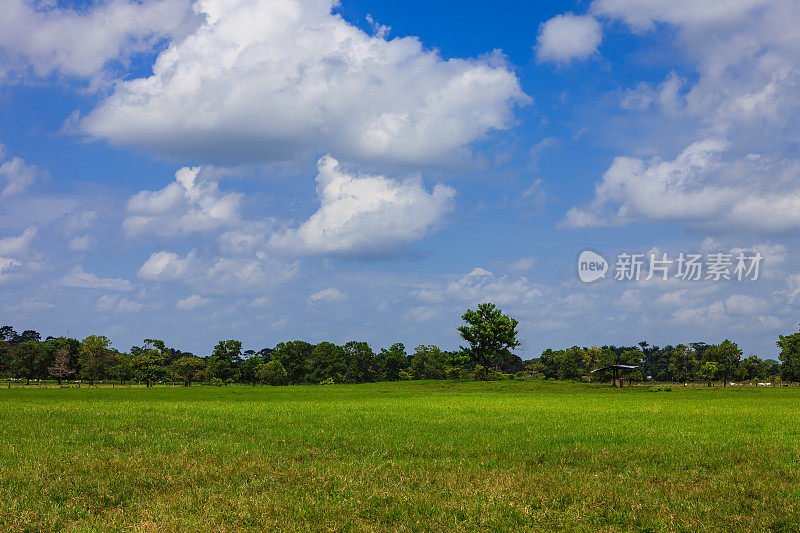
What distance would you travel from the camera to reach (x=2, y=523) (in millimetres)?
9969

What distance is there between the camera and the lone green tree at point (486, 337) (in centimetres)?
10912

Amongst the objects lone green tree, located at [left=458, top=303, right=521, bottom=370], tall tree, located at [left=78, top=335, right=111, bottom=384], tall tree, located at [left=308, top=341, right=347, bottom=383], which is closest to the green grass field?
lone green tree, located at [left=458, top=303, right=521, bottom=370]

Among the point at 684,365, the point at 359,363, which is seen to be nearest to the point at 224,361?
the point at 359,363

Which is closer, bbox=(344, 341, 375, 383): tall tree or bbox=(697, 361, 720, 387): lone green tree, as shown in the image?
bbox=(697, 361, 720, 387): lone green tree

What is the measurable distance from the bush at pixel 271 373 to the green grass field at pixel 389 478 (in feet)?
390

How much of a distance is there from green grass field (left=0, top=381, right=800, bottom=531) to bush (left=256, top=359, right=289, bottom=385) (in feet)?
390

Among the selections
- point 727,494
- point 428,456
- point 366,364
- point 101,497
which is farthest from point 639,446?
point 366,364

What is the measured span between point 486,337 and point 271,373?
5900 cm

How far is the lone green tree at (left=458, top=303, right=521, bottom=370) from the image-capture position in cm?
10912

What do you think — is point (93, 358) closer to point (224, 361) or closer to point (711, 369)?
point (224, 361)

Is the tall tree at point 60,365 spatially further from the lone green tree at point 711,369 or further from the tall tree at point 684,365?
the tall tree at point 684,365

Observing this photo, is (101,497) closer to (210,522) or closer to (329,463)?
(210,522)

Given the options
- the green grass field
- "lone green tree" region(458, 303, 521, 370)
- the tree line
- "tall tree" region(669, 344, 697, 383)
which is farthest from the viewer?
"tall tree" region(669, 344, 697, 383)

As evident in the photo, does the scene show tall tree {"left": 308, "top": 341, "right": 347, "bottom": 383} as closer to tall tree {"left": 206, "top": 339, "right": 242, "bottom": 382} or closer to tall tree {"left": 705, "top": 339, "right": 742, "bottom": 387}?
tall tree {"left": 206, "top": 339, "right": 242, "bottom": 382}
